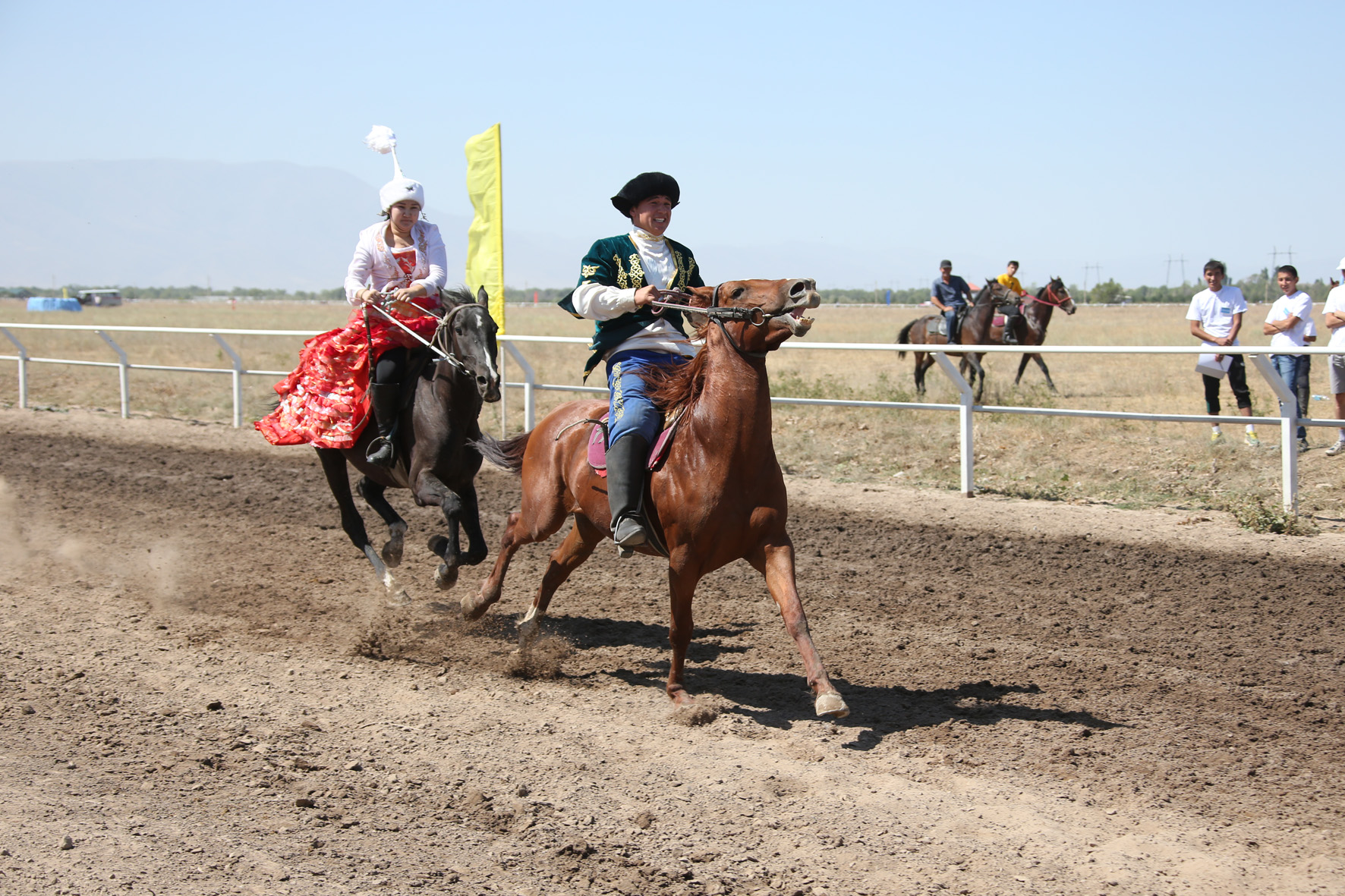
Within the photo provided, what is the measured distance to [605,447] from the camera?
5.07m

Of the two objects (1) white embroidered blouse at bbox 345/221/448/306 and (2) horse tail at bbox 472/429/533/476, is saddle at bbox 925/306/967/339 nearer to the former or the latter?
(1) white embroidered blouse at bbox 345/221/448/306

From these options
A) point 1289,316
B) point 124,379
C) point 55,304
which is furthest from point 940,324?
point 55,304

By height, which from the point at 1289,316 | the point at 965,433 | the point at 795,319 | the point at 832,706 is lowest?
the point at 832,706

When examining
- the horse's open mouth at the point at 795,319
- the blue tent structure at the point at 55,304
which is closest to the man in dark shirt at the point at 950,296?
the horse's open mouth at the point at 795,319

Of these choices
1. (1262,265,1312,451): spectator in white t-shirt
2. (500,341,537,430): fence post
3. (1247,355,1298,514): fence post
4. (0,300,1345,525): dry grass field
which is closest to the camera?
(1247,355,1298,514): fence post

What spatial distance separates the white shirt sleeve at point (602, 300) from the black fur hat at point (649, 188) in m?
0.44

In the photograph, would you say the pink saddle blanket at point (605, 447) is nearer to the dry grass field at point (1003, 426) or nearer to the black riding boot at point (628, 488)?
the black riding boot at point (628, 488)

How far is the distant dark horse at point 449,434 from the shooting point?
20.4 feet

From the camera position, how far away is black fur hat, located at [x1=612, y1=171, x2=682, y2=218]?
492 cm

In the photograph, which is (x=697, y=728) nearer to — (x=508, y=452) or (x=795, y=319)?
(x=795, y=319)

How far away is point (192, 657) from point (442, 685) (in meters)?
1.43

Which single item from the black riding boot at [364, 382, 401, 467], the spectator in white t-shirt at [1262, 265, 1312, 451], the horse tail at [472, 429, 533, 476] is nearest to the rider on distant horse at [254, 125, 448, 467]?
the black riding boot at [364, 382, 401, 467]

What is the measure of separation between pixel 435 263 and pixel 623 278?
2417 millimetres

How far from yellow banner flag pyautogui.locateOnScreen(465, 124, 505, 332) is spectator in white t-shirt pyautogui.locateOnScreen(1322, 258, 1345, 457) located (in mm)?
9254
